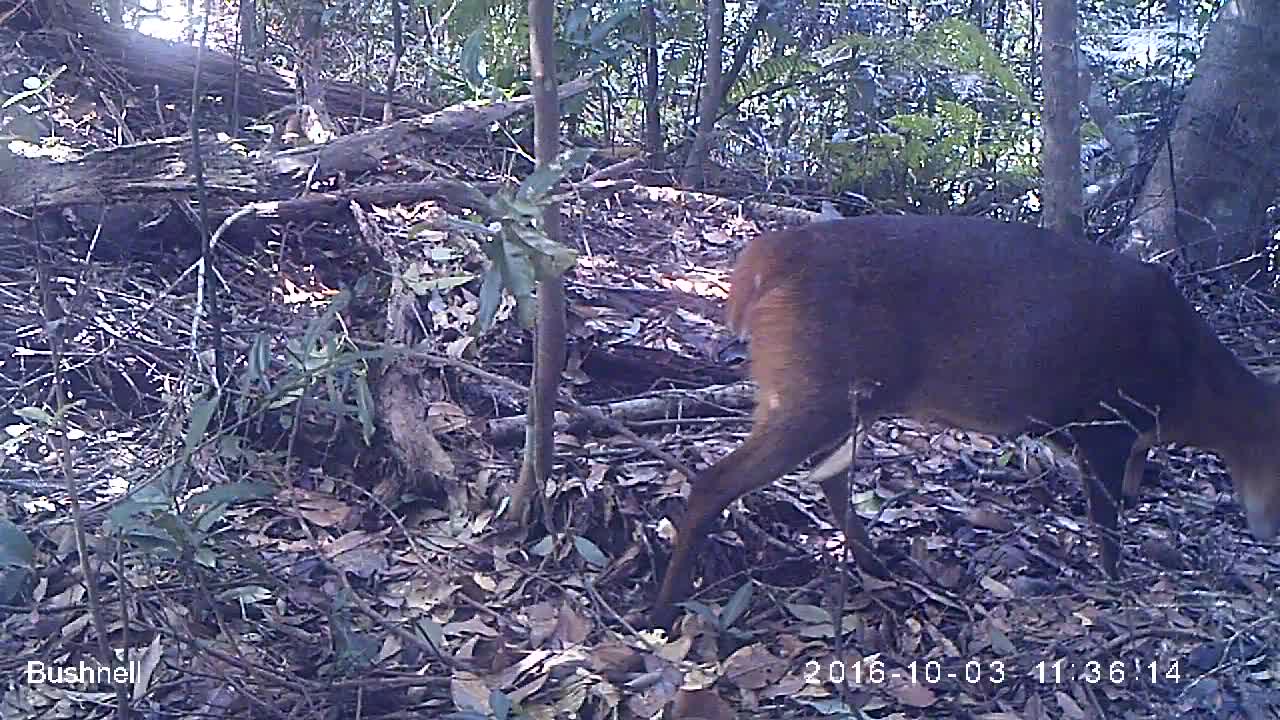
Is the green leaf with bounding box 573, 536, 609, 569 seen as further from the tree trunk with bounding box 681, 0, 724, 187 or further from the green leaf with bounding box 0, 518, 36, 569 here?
the tree trunk with bounding box 681, 0, 724, 187

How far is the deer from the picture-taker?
Result: 3.92 m

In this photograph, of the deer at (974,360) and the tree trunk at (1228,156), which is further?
the tree trunk at (1228,156)

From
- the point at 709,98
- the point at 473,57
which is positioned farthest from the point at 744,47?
the point at 473,57

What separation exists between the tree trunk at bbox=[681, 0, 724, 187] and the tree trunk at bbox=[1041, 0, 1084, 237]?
2.02 m

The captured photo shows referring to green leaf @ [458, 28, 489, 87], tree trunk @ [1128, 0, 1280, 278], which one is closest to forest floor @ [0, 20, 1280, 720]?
green leaf @ [458, 28, 489, 87]

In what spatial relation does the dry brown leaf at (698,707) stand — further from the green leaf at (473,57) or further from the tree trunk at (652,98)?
the tree trunk at (652,98)

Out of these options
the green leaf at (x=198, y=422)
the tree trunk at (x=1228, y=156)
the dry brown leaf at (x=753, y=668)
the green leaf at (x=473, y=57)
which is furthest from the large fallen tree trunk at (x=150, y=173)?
the tree trunk at (x=1228, y=156)

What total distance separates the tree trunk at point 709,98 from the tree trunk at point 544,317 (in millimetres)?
3206

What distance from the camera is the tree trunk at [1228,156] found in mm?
6297

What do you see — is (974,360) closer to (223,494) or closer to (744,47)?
(223,494)

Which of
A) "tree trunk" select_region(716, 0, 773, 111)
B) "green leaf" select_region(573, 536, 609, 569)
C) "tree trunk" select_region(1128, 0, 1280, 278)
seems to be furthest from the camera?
"tree trunk" select_region(716, 0, 773, 111)

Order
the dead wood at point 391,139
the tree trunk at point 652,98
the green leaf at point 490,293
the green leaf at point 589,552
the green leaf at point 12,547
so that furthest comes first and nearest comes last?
the tree trunk at point 652,98, the dead wood at point 391,139, the green leaf at point 589,552, the green leaf at point 490,293, the green leaf at point 12,547

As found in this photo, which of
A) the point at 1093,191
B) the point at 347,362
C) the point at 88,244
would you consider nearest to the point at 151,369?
the point at 88,244

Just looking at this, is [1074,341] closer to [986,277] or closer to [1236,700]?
[986,277]
